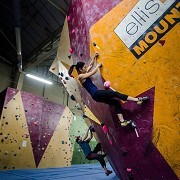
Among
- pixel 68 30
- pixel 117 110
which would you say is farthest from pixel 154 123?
pixel 68 30

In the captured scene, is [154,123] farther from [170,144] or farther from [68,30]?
[68,30]

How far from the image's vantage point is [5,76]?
1012cm

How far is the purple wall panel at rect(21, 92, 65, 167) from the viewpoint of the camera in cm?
676

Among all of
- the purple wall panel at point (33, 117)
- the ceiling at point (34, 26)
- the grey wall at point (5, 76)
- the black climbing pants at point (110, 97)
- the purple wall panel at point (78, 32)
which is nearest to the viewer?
the black climbing pants at point (110, 97)

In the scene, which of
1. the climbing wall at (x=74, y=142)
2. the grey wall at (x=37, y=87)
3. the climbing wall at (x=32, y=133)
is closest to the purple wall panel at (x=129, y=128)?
the climbing wall at (x=32, y=133)

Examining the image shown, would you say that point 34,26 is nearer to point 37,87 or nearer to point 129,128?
point 37,87

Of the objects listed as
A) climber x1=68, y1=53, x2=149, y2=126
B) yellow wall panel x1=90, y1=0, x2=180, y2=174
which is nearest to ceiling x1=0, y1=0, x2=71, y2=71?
climber x1=68, y1=53, x2=149, y2=126

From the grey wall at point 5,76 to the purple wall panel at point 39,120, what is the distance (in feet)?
11.9

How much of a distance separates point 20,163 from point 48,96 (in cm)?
595

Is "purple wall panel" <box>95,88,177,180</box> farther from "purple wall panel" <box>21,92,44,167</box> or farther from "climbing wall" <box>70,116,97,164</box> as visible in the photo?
"climbing wall" <box>70,116,97,164</box>

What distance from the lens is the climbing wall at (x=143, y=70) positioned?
1716 mm

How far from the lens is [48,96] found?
466 inches

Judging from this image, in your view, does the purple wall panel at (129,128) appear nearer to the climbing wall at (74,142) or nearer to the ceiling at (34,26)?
the ceiling at (34,26)

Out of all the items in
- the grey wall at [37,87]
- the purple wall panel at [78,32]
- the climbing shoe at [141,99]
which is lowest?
the climbing shoe at [141,99]
